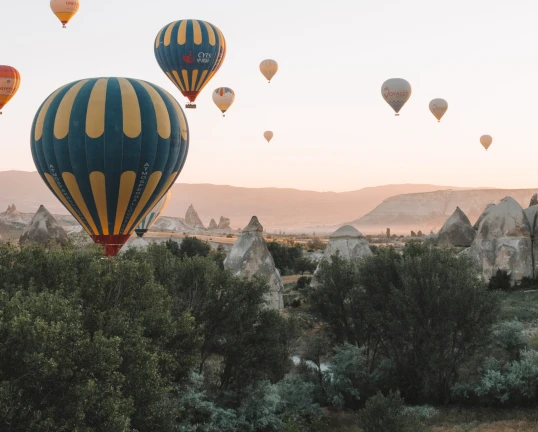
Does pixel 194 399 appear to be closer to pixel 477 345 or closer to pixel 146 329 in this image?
pixel 146 329

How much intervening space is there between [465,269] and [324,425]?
780 cm

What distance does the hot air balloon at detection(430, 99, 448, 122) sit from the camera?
63750 millimetres

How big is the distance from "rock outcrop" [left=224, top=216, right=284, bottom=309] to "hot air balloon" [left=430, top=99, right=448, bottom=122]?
33.3 m

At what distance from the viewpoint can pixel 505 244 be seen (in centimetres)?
3722

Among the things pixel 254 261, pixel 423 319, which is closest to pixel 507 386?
pixel 423 319

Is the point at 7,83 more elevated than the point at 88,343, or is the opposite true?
the point at 7,83

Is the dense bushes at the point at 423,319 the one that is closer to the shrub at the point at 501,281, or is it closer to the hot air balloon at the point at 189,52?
the shrub at the point at 501,281

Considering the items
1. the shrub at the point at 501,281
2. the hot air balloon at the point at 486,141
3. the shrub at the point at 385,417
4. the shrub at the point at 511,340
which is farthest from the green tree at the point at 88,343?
the hot air balloon at the point at 486,141

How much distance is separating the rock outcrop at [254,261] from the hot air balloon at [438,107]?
3334 centimetres

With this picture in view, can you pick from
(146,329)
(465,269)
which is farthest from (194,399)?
(465,269)

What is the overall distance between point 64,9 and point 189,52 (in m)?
12.1

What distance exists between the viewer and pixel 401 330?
867 inches

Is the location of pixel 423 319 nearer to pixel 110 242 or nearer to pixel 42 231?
pixel 110 242

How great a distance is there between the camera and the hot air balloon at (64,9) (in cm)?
4744
